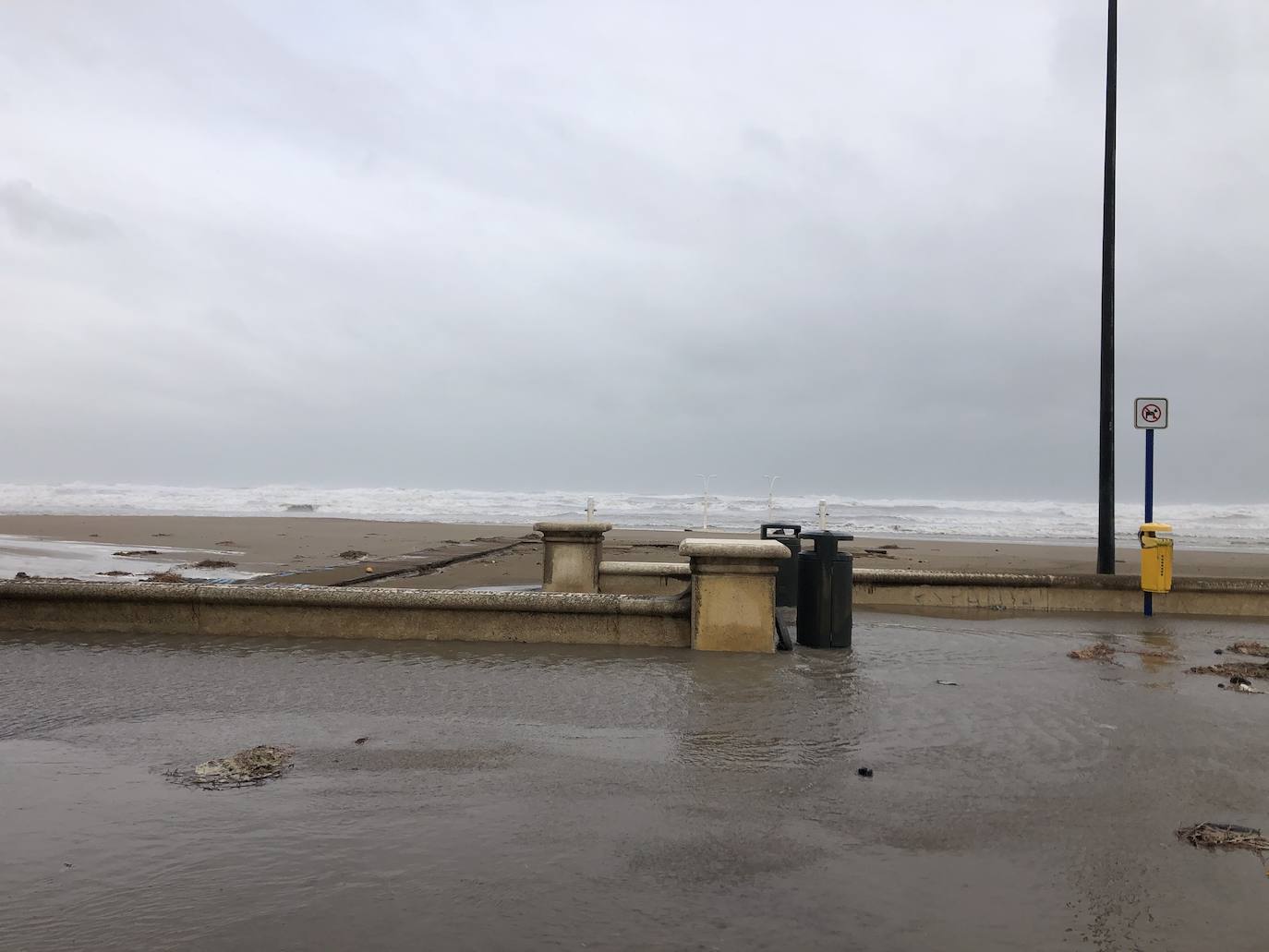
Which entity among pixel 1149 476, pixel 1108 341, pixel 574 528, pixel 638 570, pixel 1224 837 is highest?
pixel 1108 341

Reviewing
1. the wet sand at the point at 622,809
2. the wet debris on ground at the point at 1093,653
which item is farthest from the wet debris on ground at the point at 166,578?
the wet debris on ground at the point at 1093,653

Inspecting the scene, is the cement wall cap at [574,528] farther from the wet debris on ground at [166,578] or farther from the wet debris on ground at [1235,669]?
the wet debris on ground at [1235,669]

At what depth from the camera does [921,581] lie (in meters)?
11.1

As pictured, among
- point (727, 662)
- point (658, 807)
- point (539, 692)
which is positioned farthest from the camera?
point (727, 662)

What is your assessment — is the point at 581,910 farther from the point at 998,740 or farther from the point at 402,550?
the point at 402,550

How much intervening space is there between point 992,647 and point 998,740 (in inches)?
132

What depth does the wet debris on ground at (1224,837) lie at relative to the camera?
3479mm

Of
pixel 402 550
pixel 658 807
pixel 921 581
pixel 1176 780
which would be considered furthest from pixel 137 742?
pixel 402 550

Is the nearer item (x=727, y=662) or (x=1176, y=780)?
(x=1176, y=780)

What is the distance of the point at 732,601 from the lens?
732 cm

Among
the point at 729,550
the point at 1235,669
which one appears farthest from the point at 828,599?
the point at 1235,669

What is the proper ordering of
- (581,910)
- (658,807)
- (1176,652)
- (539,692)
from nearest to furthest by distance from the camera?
(581,910) → (658,807) → (539,692) → (1176,652)

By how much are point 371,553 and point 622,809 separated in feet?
56.0

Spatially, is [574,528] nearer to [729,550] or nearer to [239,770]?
[729,550]
